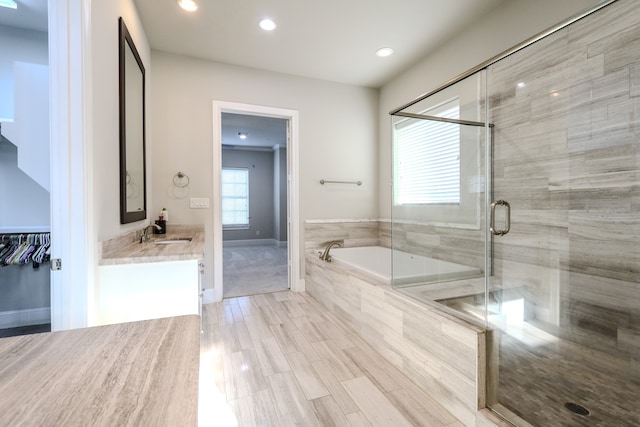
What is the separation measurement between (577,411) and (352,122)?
341 cm

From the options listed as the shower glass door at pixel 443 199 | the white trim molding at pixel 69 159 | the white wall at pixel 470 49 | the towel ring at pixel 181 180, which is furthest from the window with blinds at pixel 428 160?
the white trim molding at pixel 69 159

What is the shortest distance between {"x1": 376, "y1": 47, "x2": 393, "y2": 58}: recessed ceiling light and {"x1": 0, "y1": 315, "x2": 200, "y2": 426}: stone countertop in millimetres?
3175

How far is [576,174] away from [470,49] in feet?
4.89

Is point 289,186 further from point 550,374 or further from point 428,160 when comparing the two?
point 550,374

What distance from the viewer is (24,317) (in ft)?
8.09

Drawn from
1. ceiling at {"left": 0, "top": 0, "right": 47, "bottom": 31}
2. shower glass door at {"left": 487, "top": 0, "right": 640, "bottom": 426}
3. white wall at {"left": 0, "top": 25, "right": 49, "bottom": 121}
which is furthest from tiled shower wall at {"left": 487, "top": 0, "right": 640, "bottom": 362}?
white wall at {"left": 0, "top": 25, "right": 49, "bottom": 121}

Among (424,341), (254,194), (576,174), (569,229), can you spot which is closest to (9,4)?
(424,341)

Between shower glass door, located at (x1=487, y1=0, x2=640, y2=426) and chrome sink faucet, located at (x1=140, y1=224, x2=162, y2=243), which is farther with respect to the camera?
chrome sink faucet, located at (x1=140, y1=224, x2=162, y2=243)

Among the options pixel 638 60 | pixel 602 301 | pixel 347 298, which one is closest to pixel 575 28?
pixel 638 60

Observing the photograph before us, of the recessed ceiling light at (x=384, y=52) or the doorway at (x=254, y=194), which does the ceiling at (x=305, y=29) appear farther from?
the doorway at (x=254, y=194)

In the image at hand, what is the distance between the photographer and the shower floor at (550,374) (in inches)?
57.2

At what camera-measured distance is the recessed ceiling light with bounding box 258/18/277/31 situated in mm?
2514

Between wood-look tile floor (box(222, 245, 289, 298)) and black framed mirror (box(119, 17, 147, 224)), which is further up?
black framed mirror (box(119, 17, 147, 224))

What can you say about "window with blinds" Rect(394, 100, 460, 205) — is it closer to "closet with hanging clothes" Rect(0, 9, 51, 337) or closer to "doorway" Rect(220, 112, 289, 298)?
"closet with hanging clothes" Rect(0, 9, 51, 337)
